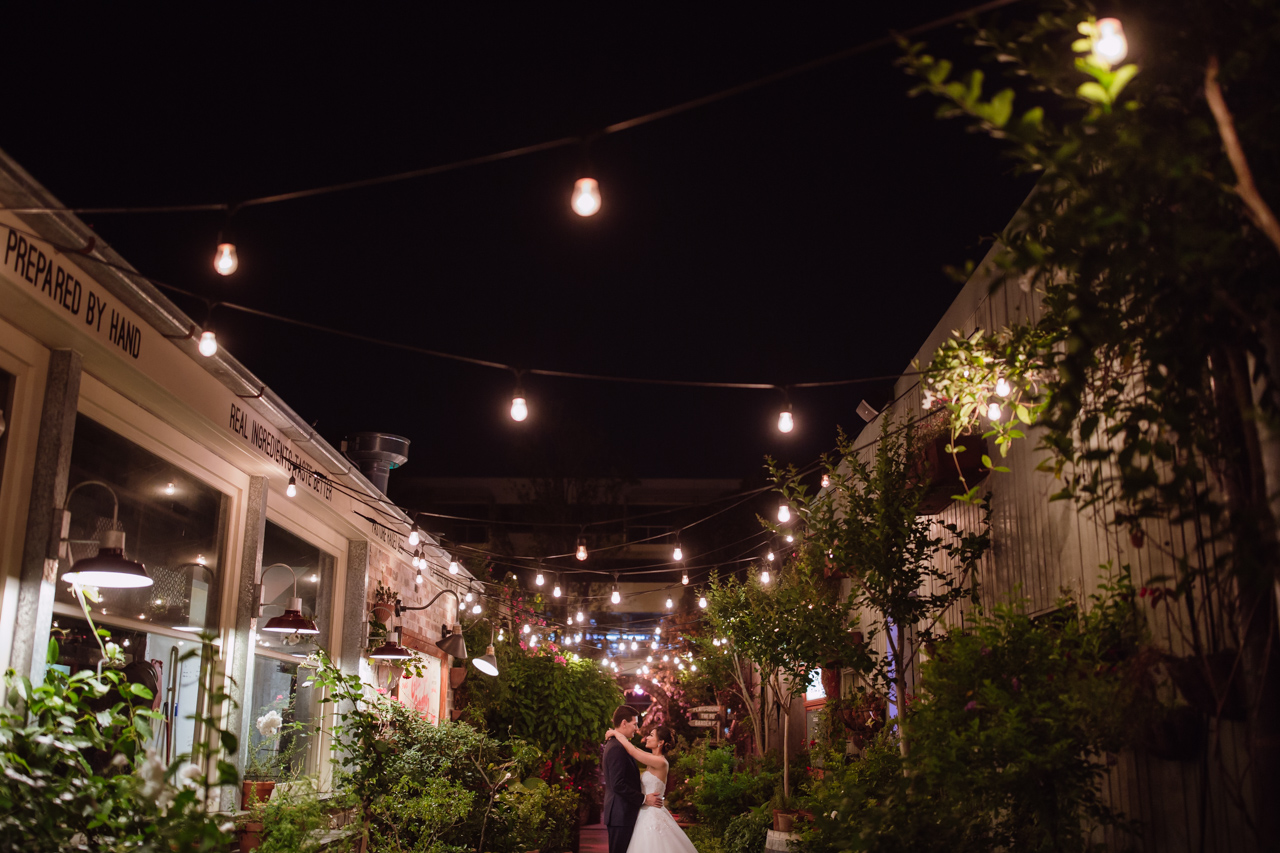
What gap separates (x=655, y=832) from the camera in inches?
357

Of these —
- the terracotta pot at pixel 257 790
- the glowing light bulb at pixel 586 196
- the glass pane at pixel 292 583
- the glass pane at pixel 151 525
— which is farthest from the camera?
the glass pane at pixel 292 583

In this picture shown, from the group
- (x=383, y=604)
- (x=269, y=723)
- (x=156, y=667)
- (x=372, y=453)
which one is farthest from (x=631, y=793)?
(x=156, y=667)

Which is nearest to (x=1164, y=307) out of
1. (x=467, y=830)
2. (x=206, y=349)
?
(x=206, y=349)

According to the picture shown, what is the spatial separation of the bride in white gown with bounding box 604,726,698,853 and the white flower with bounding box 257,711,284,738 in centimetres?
363

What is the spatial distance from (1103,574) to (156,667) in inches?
207

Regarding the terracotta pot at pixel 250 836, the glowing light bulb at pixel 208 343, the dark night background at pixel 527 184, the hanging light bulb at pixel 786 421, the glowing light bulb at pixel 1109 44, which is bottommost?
the terracotta pot at pixel 250 836

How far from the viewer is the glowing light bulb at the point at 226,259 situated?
4.00 meters

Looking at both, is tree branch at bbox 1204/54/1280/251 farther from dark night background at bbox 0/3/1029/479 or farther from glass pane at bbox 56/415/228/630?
glass pane at bbox 56/415/228/630

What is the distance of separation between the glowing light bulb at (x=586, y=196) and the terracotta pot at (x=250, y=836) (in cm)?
469

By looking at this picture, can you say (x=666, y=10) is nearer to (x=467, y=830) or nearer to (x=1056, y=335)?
(x=1056, y=335)

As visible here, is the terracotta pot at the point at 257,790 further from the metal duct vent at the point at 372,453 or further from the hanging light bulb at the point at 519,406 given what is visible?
the metal duct vent at the point at 372,453

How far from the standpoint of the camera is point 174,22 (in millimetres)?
5582

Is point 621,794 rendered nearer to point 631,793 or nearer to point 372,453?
point 631,793

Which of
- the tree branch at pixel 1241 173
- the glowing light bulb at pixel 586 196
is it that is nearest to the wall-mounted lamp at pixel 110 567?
the glowing light bulb at pixel 586 196
